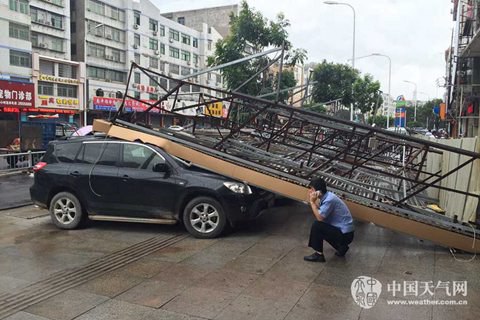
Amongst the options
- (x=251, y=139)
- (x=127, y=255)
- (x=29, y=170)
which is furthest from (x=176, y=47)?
(x=127, y=255)

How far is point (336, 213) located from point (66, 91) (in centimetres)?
4297

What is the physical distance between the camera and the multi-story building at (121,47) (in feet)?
153

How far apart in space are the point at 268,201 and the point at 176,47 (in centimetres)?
5627

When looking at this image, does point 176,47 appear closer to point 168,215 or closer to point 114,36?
point 114,36

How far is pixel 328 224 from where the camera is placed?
18.5ft

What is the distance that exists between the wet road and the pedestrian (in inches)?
7.4

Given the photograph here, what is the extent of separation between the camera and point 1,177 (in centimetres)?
1346

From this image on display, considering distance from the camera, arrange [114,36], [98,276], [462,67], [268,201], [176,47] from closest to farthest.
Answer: [98,276] → [268,201] → [462,67] → [114,36] → [176,47]

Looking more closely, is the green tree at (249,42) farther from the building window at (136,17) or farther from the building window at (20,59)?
the building window at (136,17)

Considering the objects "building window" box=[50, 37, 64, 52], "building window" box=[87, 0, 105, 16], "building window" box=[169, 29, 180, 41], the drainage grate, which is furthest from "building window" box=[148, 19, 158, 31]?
the drainage grate

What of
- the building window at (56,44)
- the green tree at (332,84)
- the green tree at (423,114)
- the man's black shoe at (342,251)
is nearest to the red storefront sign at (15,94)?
the green tree at (332,84)

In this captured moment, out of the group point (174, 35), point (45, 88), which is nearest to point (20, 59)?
point (45, 88)

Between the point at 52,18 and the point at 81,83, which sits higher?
the point at 52,18

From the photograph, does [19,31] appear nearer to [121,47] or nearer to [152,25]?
[121,47]
